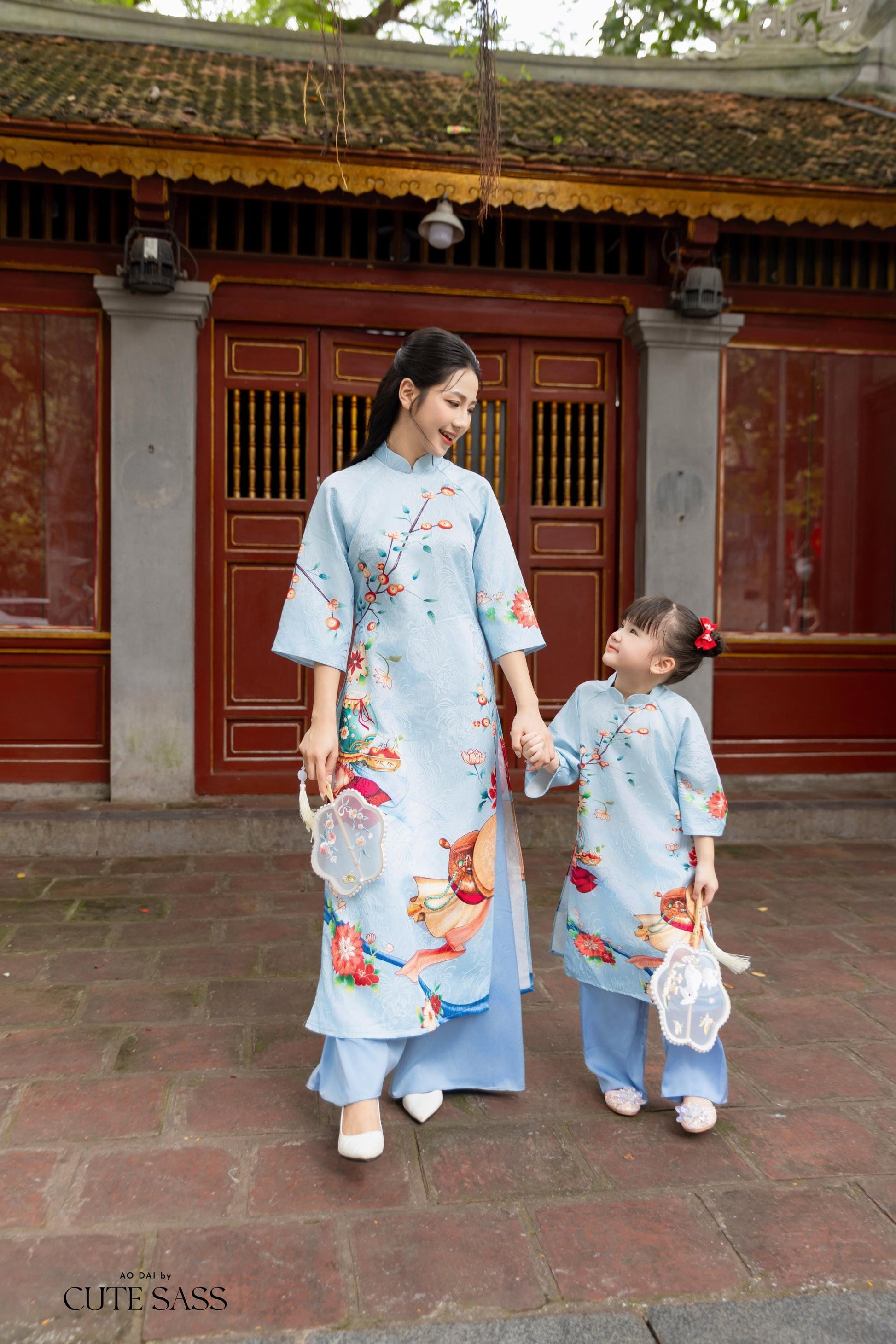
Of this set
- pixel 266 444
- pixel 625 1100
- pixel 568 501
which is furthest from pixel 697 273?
pixel 625 1100

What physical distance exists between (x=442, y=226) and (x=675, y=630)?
3.90 meters

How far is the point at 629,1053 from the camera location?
9.17 ft

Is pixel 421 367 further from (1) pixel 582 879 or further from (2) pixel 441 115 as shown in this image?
(2) pixel 441 115

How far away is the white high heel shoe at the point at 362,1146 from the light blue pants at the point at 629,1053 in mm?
648

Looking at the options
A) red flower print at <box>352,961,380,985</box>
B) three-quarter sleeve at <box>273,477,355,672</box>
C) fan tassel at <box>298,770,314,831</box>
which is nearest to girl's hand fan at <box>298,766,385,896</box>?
fan tassel at <box>298,770,314,831</box>

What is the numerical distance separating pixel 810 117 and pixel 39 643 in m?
5.85

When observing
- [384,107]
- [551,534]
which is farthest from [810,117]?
[551,534]

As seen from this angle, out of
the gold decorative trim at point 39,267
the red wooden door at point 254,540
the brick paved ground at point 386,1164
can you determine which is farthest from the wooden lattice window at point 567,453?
the brick paved ground at point 386,1164

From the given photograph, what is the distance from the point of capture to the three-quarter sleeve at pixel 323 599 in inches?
103

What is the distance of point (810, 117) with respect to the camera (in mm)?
7047

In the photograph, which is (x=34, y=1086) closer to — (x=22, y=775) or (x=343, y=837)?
(x=343, y=837)

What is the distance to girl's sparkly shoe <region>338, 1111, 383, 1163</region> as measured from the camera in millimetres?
2441

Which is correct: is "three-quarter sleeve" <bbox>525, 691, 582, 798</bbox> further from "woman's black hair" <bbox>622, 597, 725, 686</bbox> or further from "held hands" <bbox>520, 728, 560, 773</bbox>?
"woman's black hair" <bbox>622, 597, 725, 686</bbox>

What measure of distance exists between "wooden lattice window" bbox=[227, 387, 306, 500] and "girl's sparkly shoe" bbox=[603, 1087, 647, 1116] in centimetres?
421
